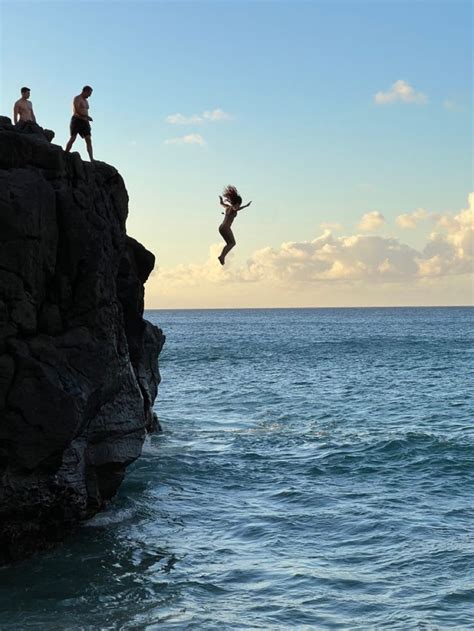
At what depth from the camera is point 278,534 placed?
20.0m

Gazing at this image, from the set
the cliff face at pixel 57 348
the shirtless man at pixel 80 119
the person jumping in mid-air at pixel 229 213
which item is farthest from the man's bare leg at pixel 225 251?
the shirtless man at pixel 80 119

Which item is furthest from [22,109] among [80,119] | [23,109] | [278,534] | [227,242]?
[278,534]

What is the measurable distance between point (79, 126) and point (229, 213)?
7.30 metres

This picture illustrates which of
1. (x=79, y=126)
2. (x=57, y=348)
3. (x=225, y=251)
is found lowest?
(x=57, y=348)

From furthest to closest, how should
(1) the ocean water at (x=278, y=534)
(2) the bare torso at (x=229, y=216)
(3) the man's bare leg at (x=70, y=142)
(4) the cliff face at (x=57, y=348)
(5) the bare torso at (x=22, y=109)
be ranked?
(5) the bare torso at (x=22, y=109), (3) the man's bare leg at (x=70, y=142), (4) the cliff face at (x=57, y=348), (2) the bare torso at (x=229, y=216), (1) the ocean water at (x=278, y=534)

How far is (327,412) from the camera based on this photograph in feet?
136

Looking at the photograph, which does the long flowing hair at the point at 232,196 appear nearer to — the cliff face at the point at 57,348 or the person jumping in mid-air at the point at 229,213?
the person jumping in mid-air at the point at 229,213

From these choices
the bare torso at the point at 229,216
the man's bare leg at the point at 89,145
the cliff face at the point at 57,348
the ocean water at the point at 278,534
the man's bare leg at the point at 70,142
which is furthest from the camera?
the man's bare leg at the point at 89,145

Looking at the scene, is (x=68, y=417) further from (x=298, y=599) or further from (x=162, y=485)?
(x=162, y=485)

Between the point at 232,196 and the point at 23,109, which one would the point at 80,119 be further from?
the point at 232,196

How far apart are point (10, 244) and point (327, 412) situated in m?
26.5

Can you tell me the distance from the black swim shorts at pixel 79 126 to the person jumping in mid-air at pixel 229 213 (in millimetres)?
7050

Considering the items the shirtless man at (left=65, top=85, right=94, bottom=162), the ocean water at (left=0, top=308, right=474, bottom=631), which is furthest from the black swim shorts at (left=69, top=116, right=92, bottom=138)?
the ocean water at (left=0, top=308, right=474, bottom=631)

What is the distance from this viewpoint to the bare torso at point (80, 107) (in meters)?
21.7
